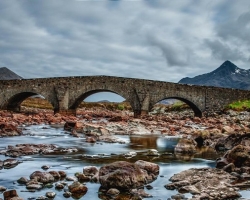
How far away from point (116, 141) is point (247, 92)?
2767 cm

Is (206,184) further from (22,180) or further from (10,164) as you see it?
(10,164)

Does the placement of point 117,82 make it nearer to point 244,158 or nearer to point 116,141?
point 116,141

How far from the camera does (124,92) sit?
32.4 m

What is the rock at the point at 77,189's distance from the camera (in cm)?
513

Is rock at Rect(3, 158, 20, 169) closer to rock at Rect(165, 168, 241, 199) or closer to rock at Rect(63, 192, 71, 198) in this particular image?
Result: rock at Rect(63, 192, 71, 198)

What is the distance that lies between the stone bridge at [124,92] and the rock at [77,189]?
26.9 m

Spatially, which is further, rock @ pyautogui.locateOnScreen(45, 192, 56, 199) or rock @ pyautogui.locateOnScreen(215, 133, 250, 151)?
rock @ pyautogui.locateOnScreen(215, 133, 250, 151)

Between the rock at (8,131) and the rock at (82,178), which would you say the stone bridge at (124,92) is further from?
the rock at (82,178)

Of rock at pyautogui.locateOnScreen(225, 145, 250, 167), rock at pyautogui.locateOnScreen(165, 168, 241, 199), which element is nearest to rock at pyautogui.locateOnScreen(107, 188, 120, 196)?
rock at pyautogui.locateOnScreen(165, 168, 241, 199)

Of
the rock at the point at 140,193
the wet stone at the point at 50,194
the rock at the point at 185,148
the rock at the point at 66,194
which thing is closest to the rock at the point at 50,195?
the wet stone at the point at 50,194

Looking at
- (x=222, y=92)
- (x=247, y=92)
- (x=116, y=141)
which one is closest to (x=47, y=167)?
(x=116, y=141)

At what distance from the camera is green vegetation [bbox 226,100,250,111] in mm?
33244

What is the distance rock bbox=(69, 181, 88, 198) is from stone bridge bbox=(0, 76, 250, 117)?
2689cm

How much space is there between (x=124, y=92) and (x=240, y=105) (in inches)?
496
